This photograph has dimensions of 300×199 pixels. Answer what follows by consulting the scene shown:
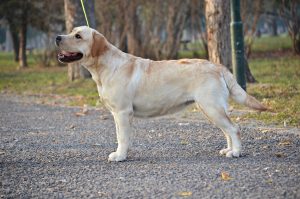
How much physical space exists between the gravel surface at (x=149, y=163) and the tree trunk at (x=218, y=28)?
303 centimetres

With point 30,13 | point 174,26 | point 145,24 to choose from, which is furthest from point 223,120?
point 30,13

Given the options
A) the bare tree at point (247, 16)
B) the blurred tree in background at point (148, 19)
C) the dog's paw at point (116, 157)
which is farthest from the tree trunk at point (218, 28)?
the blurred tree in background at point (148, 19)

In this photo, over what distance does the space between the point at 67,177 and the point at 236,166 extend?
1729 millimetres

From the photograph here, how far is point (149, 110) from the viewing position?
21.3ft

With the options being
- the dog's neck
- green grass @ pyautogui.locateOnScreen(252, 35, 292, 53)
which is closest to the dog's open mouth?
the dog's neck

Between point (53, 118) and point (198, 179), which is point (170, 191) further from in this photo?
point (53, 118)

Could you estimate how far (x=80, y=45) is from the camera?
647 cm

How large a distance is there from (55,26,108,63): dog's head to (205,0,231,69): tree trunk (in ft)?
19.2

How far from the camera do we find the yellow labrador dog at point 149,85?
6.23 metres

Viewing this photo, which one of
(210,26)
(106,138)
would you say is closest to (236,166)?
(106,138)

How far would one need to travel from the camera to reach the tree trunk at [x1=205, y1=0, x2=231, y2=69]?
39.3 feet

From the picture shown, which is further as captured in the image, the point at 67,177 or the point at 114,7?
the point at 114,7

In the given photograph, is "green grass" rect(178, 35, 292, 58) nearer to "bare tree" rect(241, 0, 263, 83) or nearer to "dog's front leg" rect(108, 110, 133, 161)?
"bare tree" rect(241, 0, 263, 83)

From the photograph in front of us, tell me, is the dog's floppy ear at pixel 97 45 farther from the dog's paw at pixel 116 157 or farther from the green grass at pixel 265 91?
the green grass at pixel 265 91
